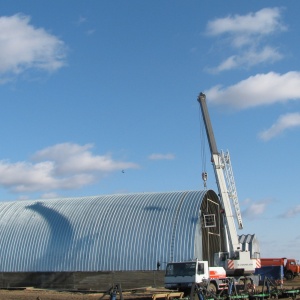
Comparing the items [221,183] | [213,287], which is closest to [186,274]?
[213,287]

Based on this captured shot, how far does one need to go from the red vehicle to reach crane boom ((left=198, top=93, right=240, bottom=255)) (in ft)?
66.9

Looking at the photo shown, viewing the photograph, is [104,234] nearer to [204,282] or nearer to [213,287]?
[213,287]

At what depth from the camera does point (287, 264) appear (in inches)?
2393

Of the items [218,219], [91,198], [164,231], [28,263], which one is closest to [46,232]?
[28,263]

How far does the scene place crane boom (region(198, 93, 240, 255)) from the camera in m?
38.5

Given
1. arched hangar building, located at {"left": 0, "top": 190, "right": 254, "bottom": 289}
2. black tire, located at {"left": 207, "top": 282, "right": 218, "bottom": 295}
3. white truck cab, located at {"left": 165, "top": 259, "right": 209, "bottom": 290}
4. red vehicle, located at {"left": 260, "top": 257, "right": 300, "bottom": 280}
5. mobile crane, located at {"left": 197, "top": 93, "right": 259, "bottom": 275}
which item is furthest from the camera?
red vehicle, located at {"left": 260, "top": 257, "right": 300, "bottom": 280}

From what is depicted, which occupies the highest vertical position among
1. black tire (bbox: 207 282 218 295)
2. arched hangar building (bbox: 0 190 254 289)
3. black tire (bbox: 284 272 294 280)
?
arched hangar building (bbox: 0 190 254 289)

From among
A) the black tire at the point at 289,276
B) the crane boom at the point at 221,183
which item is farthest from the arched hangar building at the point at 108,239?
the black tire at the point at 289,276

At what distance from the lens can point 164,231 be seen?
4372cm

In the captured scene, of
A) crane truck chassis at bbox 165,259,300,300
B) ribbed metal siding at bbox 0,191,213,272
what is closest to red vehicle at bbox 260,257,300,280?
ribbed metal siding at bbox 0,191,213,272

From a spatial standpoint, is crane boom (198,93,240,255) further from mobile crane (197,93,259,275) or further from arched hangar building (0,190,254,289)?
arched hangar building (0,190,254,289)

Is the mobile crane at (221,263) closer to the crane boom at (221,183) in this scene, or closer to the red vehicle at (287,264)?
the crane boom at (221,183)

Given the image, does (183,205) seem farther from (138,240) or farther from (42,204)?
(42,204)

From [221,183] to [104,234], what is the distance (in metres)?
11.0
